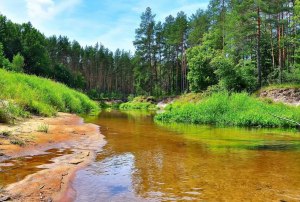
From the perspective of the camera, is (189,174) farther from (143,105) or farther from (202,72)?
(143,105)

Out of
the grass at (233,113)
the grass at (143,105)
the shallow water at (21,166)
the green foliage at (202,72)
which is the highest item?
the green foliage at (202,72)

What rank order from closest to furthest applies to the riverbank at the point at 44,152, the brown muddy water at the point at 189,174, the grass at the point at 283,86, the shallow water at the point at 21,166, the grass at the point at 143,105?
the riverbank at the point at 44,152 < the brown muddy water at the point at 189,174 < the shallow water at the point at 21,166 < the grass at the point at 283,86 < the grass at the point at 143,105

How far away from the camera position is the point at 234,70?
35.7 meters

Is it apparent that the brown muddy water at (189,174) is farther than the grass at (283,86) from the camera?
No

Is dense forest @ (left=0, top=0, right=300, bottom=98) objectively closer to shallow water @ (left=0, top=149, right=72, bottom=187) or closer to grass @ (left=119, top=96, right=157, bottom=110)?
grass @ (left=119, top=96, right=157, bottom=110)

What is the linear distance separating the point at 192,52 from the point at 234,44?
492 inches

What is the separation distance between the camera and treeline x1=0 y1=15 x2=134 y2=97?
62.2 metres

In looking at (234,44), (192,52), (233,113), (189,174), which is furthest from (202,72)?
(189,174)

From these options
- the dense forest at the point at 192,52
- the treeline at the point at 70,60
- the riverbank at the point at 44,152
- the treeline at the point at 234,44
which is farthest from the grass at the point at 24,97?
the treeline at the point at 70,60

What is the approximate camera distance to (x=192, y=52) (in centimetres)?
5212

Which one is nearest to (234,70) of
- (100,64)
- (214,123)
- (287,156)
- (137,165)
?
(214,123)

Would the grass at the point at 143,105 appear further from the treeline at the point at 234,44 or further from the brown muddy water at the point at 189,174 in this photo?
the brown muddy water at the point at 189,174

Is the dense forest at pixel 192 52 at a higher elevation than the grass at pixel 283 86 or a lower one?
Result: higher

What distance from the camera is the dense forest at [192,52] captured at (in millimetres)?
36281
